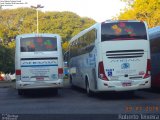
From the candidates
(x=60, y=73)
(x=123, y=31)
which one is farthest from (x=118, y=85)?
(x=60, y=73)

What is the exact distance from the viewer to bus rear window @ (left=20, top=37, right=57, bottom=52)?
21609 millimetres

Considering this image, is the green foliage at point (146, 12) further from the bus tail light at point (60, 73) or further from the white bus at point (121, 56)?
the white bus at point (121, 56)

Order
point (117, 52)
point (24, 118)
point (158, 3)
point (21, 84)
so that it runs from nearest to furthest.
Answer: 1. point (24, 118)
2. point (117, 52)
3. point (21, 84)
4. point (158, 3)

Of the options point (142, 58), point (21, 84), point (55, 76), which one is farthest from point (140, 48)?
point (21, 84)

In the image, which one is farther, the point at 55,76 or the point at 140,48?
the point at 55,76

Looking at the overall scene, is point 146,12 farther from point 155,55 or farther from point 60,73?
point 60,73

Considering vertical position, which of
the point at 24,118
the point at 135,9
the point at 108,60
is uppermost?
the point at 135,9

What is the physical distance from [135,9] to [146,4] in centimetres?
140

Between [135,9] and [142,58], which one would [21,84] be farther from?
[135,9]

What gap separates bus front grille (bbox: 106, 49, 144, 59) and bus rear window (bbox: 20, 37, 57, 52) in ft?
12.0

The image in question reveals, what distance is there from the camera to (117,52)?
62.6 ft

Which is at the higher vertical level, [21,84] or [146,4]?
[146,4]

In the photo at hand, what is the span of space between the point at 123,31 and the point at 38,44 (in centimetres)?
467

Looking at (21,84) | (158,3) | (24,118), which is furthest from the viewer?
(158,3)
